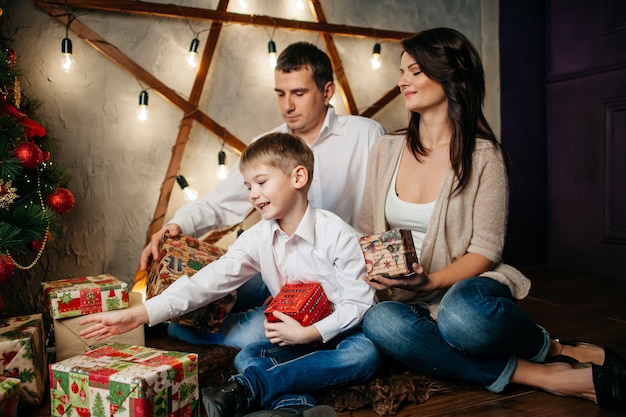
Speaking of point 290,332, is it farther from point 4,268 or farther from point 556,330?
point 556,330

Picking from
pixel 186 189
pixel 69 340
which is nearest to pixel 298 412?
pixel 69 340

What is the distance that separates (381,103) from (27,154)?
1770 mm

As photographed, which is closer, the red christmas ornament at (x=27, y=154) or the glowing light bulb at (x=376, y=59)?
the red christmas ornament at (x=27, y=154)

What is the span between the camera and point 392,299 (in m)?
1.75

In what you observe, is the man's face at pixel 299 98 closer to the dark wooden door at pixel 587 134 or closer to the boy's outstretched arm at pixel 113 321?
the boy's outstretched arm at pixel 113 321

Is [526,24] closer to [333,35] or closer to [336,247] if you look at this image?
[333,35]

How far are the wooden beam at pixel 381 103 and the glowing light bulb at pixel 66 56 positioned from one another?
1.38m

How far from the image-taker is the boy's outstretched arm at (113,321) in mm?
1465

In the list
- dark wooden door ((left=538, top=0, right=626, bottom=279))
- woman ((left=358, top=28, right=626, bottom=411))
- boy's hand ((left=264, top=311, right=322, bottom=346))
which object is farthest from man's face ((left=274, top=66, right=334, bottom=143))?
dark wooden door ((left=538, top=0, right=626, bottom=279))

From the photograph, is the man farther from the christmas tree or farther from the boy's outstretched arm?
the boy's outstretched arm

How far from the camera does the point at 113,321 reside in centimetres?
149

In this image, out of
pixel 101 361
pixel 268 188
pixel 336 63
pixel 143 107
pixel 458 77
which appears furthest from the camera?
pixel 336 63

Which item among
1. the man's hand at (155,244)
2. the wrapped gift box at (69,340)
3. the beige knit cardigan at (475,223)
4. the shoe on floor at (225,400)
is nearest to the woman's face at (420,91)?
the beige knit cardigan at (475,223)

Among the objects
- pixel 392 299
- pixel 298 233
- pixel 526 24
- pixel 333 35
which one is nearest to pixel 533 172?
pixel 526 24
